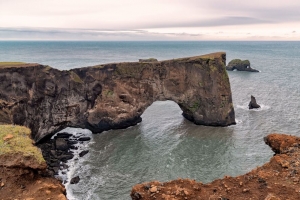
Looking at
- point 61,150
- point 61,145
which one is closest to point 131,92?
point 61,145

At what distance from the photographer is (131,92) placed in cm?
4653

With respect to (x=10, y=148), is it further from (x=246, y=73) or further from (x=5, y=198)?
(x=246, y=73)

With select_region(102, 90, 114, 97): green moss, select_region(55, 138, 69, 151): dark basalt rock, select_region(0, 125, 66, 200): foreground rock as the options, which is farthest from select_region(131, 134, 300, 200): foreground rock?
select_region(102, 90, 114, 97): green moss

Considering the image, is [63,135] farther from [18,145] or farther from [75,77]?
[18,145]

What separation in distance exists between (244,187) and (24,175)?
1213 centimetres

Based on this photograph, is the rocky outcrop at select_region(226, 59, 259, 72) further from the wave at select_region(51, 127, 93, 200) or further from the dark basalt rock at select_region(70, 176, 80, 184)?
the dark basalt rock at select_region(70, 176, 80, 184)

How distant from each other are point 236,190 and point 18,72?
32.4 meters

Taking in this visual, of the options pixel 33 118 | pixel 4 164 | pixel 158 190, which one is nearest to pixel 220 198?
pixel 158 190

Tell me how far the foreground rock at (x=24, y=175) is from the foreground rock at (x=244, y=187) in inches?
186

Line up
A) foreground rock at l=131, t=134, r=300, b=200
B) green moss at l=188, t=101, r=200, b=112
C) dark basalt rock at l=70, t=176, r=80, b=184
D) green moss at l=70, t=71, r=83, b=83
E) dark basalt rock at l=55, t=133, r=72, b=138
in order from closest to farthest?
foreground rock at l=131, t=134, r=300, b=200 < dark basalt rock at l=70, t=176, r=80, b=184 < green moss at l=70, t=71, r=83, b=83 < dark basalt rock at l=55, t=133, r=72, b=138 < green moss at l=188, t=101, r=200, b=112

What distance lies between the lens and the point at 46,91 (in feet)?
130

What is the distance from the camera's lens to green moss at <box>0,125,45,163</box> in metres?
15.9

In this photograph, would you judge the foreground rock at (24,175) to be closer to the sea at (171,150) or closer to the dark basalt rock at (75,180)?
the sea at (171,150)

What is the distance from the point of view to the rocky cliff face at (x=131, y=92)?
4203 centimetres
